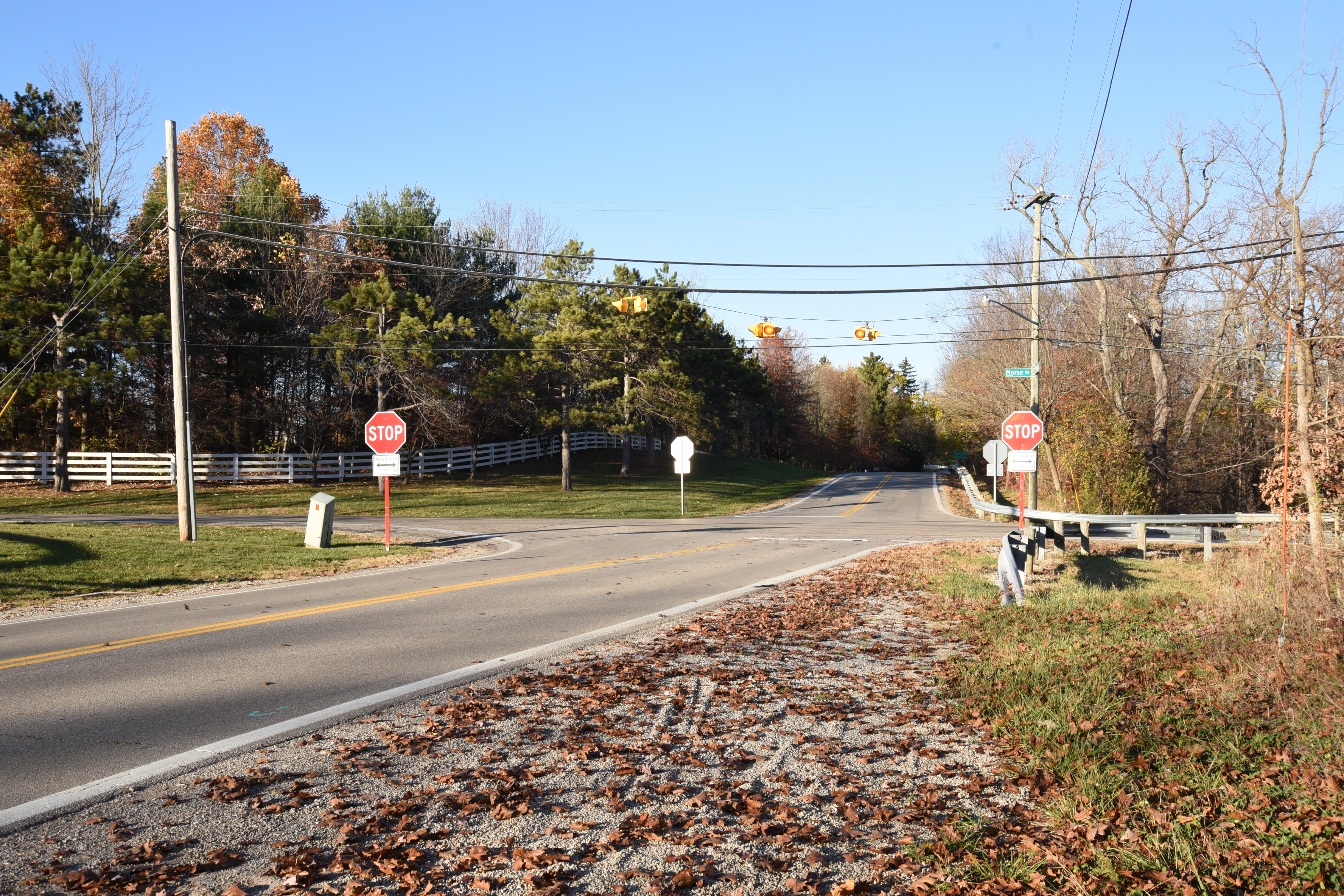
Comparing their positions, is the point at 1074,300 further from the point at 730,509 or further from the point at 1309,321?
the point at 1309,321

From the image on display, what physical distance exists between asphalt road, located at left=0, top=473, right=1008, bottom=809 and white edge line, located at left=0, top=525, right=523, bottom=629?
8cm

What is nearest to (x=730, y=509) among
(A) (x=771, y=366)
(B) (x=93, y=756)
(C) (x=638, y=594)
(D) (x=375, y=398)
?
(D) (x=375, y=398)

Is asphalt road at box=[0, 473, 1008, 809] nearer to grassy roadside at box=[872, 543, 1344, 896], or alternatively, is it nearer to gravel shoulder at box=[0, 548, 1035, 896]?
gravel shoulder at box=[0, 548, 1035, 896]

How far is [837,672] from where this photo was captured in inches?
312

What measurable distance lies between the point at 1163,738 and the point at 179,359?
19.1 m

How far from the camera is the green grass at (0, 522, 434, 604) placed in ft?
44.1

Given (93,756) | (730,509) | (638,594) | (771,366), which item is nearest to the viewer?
(93,756)

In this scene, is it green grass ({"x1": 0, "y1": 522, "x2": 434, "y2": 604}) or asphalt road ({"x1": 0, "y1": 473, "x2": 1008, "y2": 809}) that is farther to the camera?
green grass ({"x1": 0, "y1": 522, "x2": 434, "y2": 604})

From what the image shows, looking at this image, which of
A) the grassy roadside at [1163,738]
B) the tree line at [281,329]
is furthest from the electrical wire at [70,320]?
the grassy roadside at [1163,738]

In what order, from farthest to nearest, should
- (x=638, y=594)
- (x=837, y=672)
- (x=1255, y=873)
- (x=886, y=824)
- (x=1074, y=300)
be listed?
(x=1074, y=300) < (x=638, y=594) < (x=837, y=672) < (x=886, y=824) < (x=1255, y=873)

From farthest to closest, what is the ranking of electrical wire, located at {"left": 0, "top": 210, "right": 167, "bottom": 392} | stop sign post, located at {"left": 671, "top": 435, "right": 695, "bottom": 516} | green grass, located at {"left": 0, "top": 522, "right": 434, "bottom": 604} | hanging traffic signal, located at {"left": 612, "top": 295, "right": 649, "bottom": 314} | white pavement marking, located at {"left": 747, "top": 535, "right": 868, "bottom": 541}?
1. stop sign post, located at {"left": 671, "top": 435, "right": 695, "bottom": 516}
2. electrical wire, located at {"left": 0, "top": 210, "right": 167, "bottom": 392}
3. white pavement marking, located at {"left": 747, "top": 535, "right": 868, "bottom": 541}
4. hanging traffic signal, located at {"left": 612, "top": 295, "right": 649, "bottom": 314}
5. green grass, located at {"left": 0, "top": 522, "right": 434, "bottom": 604}

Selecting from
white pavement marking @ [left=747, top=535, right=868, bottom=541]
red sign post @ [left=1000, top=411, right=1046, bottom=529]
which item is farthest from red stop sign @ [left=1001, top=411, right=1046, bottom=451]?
white pavement marking @ [left=747, top=535, right=868, bottom=541]

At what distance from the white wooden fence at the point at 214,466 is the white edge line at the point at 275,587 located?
19363 millimetres

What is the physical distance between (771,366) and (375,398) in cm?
4903
